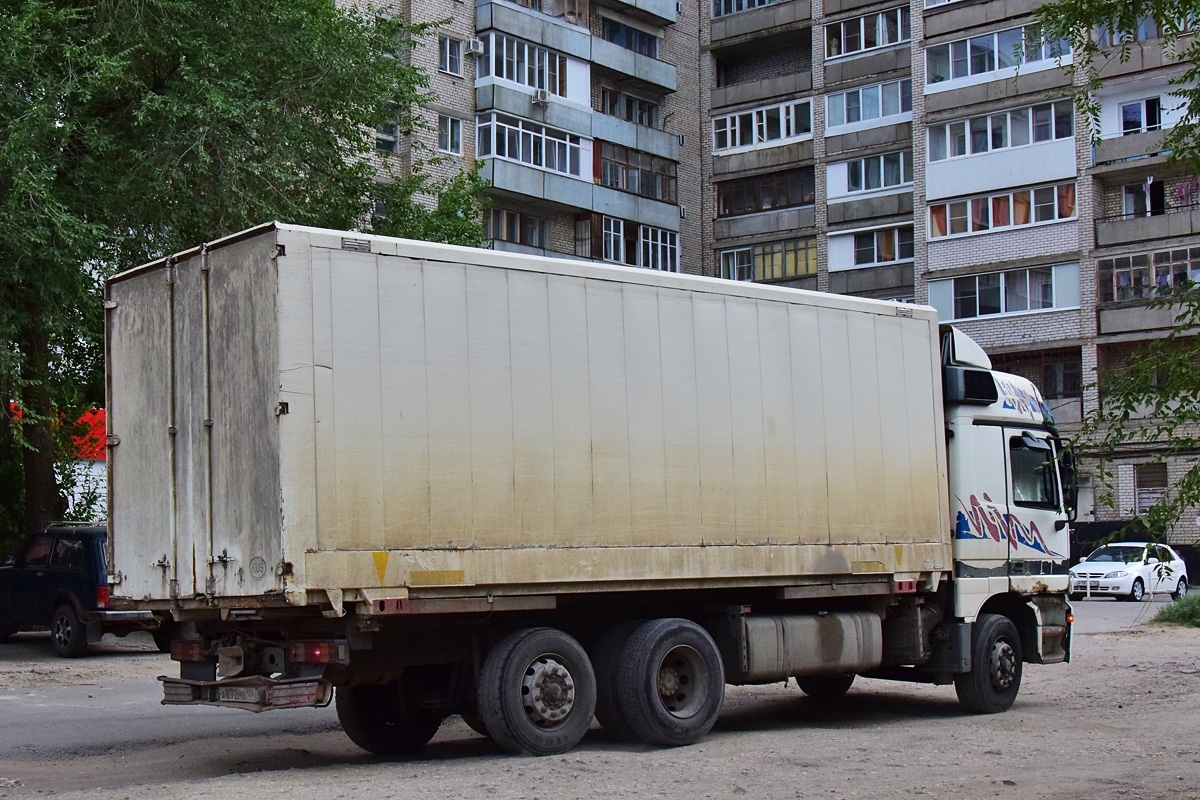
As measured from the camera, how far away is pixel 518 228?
48.9m

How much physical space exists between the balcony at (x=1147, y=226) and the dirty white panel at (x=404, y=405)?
3996 centimetres

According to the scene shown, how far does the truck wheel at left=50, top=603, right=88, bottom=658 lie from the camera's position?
19.6 metres

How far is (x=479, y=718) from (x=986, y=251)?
133 ft

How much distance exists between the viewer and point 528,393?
10.0 metres

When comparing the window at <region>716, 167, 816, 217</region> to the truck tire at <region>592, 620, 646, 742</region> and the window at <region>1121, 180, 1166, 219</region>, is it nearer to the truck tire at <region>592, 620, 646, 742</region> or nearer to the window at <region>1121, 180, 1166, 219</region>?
the window at <region>1121, 180, 1166, 219</region>

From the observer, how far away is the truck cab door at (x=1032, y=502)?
43.8 ft

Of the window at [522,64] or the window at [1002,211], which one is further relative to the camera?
the window at [522,64]

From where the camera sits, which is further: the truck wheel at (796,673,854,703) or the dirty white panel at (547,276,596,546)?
the truck wheel at (796,673,854,703)

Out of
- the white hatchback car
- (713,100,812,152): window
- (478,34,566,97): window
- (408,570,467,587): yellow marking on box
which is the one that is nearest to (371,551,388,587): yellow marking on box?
(408,570,467,587): yellow marking on box

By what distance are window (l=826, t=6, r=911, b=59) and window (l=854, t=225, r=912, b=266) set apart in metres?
6.60

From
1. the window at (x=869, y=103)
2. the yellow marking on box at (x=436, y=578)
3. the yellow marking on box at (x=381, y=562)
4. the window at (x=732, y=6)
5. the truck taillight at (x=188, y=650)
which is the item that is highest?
the window at (x=732, y=6)

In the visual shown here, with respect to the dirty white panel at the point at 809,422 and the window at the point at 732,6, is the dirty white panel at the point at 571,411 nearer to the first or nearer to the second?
the dirty white panel at the point at 809,422

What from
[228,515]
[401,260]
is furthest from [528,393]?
[228,515]

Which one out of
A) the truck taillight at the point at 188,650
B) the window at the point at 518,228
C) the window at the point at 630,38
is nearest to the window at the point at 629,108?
the window at the point at 630,38
